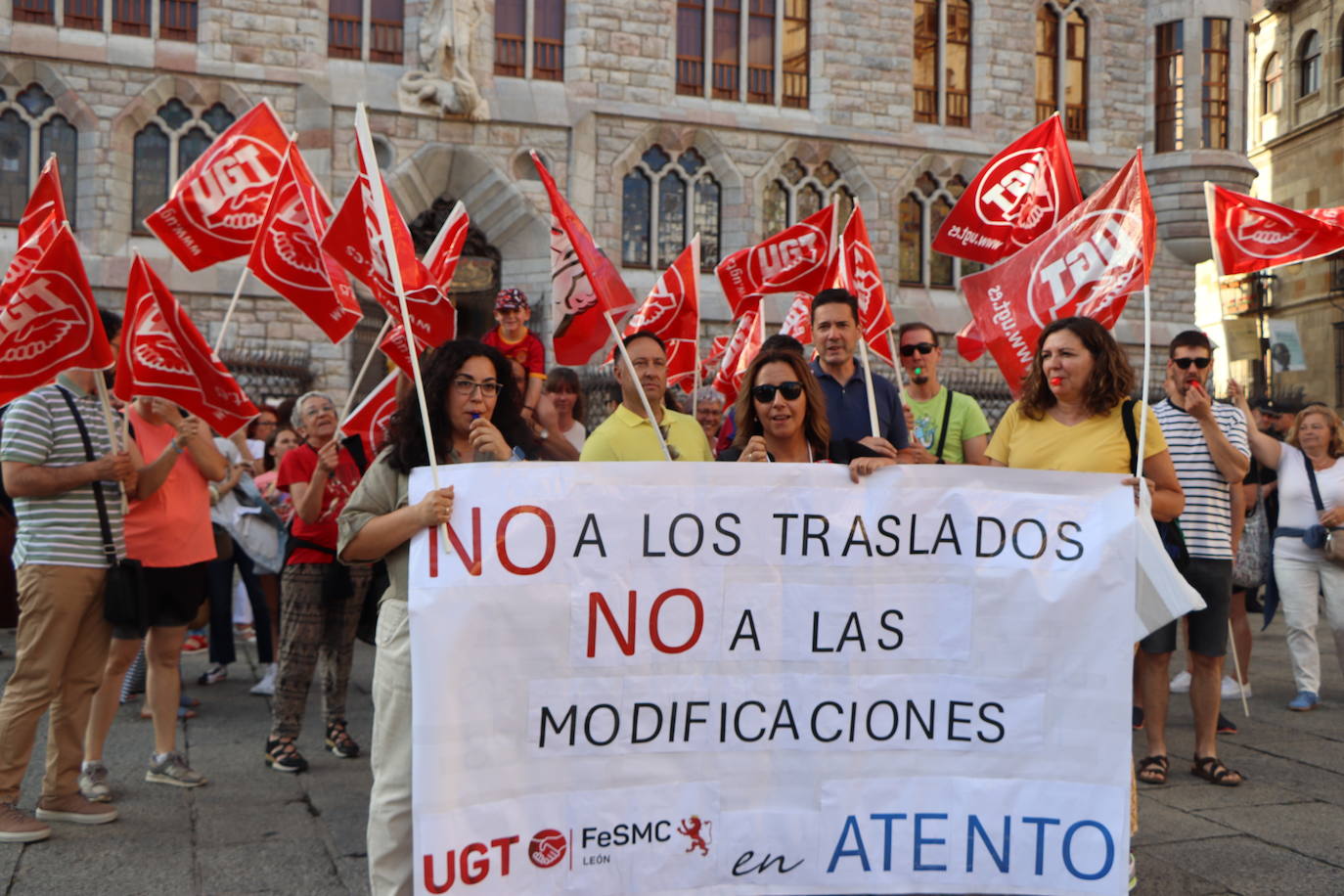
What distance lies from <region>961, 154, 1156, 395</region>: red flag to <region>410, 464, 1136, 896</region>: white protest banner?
3.51ft

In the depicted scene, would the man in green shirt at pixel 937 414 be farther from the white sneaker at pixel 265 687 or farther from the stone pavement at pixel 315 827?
the white sneaker at pixel 265 687

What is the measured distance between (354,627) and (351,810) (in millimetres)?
1304

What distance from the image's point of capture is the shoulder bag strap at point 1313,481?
7658mm

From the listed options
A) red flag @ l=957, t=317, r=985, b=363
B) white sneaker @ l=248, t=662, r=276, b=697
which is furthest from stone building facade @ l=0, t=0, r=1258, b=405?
red flag @ l=957, t=317, r=985, b=363

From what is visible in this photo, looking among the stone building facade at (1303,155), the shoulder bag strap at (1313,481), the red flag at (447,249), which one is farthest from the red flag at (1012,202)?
the stone building facade at (1303,155)

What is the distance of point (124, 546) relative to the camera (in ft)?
16.0

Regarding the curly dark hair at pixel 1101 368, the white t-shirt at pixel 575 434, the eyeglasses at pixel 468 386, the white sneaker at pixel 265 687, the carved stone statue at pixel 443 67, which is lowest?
the white sneaker at pixel 265 687

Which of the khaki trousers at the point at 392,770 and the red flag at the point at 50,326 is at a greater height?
the red flag at the point at 50,326

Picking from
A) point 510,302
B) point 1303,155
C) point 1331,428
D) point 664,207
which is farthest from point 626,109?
point 1303,155

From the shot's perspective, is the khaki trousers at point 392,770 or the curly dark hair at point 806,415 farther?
the curly dark hair at point 806,415

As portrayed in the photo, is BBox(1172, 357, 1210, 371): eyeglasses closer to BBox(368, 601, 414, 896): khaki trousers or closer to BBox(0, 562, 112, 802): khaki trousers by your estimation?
BBox(368, 601, 414, 896): khaki trousers

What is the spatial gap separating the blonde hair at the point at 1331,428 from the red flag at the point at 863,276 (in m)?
2.63

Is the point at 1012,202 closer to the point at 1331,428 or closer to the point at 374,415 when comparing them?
the point at 1331,428

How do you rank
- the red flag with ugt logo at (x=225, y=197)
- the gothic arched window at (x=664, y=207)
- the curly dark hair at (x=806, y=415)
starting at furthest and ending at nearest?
the gothic arched window at (x=664, y=207), the red flag with ugt logo at (x=225, y=197), the curly dark hair at (x=806, y=415)
